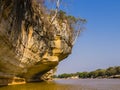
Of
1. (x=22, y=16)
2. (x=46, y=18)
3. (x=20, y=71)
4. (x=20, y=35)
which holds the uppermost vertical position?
(x=46, y=18)

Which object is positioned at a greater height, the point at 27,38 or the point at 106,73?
the point at 106,73

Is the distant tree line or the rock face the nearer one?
the rock face

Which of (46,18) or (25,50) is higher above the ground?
(46,18)

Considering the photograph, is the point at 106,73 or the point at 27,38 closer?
the point at 27,38

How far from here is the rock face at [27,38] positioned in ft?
74.9

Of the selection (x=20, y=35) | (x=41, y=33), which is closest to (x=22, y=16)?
(x=20, y=35)

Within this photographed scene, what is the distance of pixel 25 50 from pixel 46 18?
5792mm

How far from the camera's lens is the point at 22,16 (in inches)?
1004

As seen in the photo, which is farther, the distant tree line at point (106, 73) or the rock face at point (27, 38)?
the distant tree line at point (106, 73)

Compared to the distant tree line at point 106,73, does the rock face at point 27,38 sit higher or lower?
lower

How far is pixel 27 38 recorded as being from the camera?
90.2 ft

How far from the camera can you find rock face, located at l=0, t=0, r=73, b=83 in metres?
22.8

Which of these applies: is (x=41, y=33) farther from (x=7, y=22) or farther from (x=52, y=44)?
(x=7, y=22)

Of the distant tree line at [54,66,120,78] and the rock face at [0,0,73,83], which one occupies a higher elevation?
the distant tree line at [54,66,120,78]
